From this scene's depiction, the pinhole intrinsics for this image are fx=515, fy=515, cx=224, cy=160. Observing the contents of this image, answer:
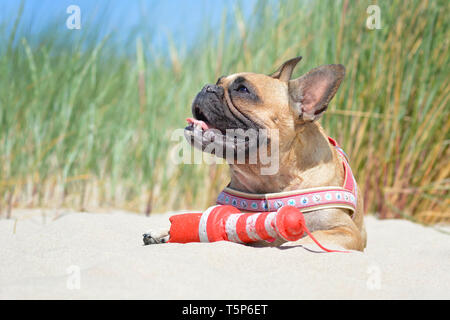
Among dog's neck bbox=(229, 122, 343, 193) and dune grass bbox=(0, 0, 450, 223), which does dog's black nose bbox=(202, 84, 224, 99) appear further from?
dune grass bbox=(0, 0, 450, 223)

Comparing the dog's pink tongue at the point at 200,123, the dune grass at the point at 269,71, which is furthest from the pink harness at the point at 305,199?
the dune grass at the point at 269,71

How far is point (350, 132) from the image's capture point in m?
3.84

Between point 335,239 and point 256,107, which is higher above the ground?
point 256,107

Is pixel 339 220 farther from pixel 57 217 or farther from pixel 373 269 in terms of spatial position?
pixel 57 217

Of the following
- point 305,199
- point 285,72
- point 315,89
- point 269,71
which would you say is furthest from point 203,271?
point 269,71

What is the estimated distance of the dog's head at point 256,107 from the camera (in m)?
2.51

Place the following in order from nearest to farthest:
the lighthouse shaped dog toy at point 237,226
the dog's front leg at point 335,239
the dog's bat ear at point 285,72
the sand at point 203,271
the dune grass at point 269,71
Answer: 1. the sand at point 203,271
2. the lighthouse shaped dog toy at point 237,226
3. the dog's front leg at point 335,239
4. the dog's bat ear at point 285,72
5. the dune grass at point 269,71

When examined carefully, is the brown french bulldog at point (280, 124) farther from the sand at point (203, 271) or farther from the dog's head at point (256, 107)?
the sand at point (203, 271)

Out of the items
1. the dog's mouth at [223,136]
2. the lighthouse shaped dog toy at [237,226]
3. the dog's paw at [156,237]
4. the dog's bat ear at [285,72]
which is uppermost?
the dog's bat ear at [285,72]

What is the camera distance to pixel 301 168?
256 cm

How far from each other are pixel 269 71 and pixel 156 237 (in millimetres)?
1989

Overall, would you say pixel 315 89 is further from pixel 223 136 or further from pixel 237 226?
pixel 237 226

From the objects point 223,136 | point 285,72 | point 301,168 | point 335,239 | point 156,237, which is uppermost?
point 285,72

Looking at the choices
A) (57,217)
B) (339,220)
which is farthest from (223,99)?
(57,217)
